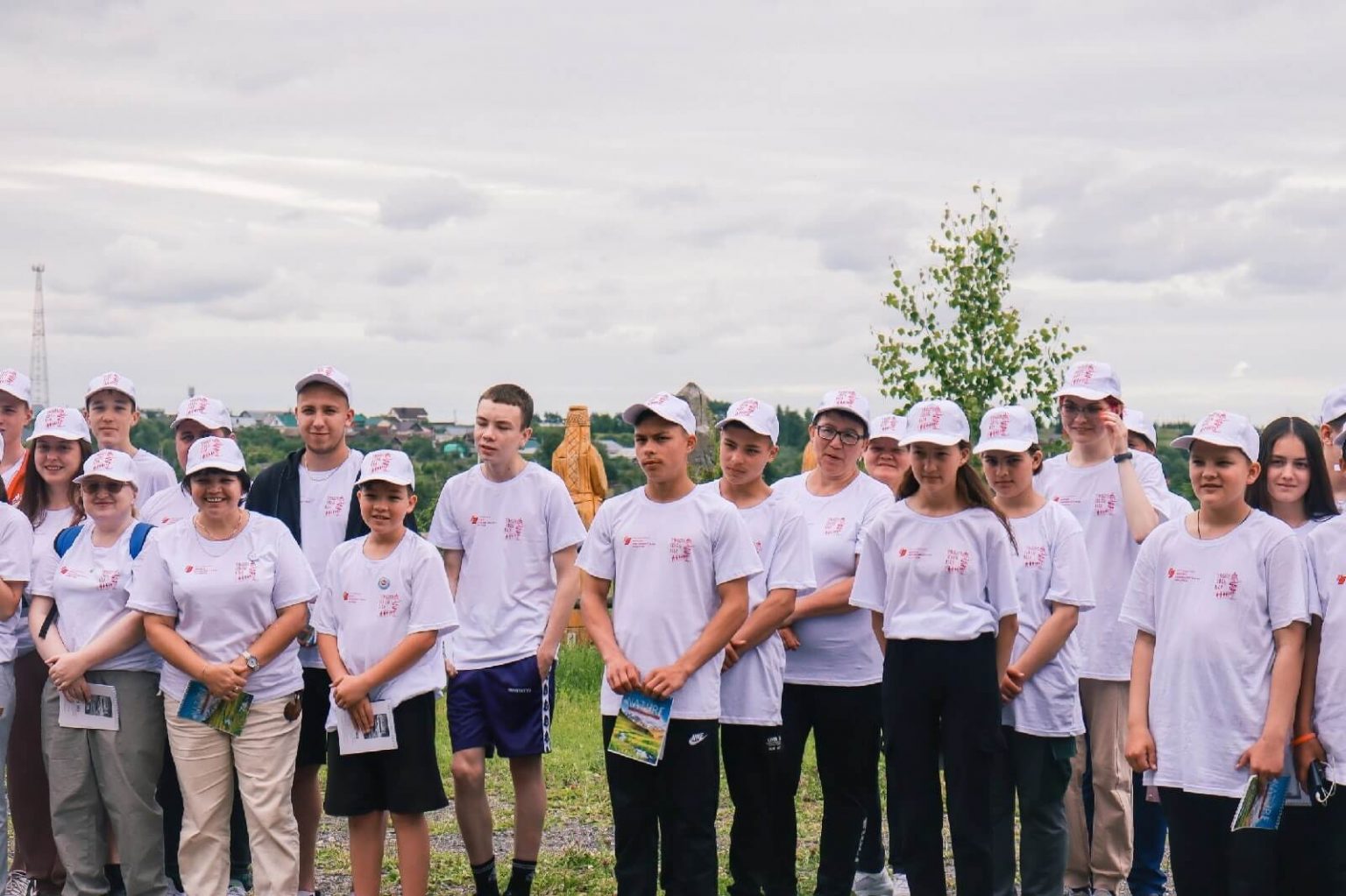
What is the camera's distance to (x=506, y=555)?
6500 millimetres

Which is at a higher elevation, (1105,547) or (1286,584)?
(1105,547)

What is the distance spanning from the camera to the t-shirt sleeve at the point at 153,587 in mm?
5941

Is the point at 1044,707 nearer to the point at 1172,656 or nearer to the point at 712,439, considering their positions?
the point at 1172,656

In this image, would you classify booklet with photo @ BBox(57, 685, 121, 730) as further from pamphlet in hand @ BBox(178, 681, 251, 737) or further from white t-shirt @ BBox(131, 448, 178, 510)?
white t-shirt @ BBox(131, 448, 178, 510)

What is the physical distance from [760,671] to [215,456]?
2267mm

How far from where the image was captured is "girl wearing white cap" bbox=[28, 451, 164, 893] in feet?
20.0

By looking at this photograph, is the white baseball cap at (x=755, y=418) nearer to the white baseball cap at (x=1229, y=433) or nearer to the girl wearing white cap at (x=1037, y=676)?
the girl wearing white cap at (x=1037, y=676)

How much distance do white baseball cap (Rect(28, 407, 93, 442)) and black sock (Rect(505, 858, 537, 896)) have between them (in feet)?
8.43

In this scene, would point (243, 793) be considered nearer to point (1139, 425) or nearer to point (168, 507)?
point (168, 507)

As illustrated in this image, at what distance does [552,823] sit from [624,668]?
323 cm

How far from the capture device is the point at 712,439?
15.7m

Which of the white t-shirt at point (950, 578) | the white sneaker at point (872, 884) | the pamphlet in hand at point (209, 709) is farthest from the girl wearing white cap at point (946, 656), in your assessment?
the pamphlet in hand at point (209, 709)

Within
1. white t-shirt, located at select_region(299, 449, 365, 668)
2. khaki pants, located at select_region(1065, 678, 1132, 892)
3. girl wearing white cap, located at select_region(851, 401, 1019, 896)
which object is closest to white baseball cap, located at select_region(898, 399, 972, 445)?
girl wearing white cap, located at select_region(851, 401, 1019, 896)

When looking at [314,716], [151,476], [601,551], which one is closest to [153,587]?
[314,716]
